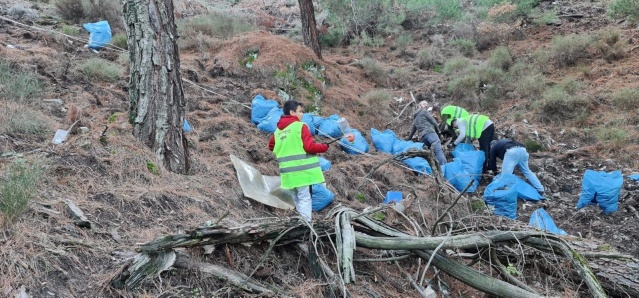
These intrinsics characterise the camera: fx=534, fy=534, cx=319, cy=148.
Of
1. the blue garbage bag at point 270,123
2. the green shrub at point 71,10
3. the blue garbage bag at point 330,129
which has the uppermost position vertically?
the green shrub at point 71,10

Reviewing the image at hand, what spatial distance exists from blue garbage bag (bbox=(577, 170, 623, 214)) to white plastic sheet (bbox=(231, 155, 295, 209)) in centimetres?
373

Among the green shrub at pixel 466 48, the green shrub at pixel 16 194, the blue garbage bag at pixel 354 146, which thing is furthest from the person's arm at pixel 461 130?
the green shrub at pixel 466 48

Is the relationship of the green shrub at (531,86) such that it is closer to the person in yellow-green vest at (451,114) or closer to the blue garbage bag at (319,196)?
the person in yellow-green vest at (451,114)

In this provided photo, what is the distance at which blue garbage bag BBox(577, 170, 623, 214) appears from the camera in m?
6.39

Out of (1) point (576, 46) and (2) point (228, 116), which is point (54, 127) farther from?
(1) point (576, 46)

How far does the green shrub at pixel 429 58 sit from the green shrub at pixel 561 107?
403cm

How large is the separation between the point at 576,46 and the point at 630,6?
6.14 ft

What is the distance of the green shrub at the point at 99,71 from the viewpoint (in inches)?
300

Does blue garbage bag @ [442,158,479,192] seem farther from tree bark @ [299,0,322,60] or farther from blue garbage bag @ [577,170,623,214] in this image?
tree bark @ [299,0,322,60]

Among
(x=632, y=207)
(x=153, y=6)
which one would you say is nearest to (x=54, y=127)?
(x=153, y=6)

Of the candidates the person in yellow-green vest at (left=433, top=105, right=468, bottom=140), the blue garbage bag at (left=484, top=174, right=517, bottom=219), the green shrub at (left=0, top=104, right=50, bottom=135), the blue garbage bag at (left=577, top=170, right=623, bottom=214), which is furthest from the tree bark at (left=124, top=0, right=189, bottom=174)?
the blue garbage bag at (left=577, top=170, right=623, bottom=214)

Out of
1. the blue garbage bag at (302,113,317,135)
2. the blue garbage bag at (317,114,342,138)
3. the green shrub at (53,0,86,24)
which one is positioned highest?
the green shrub at (53,0,86,24)

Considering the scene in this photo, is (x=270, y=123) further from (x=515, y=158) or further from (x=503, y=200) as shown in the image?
(x=515, y=158)

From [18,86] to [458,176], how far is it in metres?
5.50
